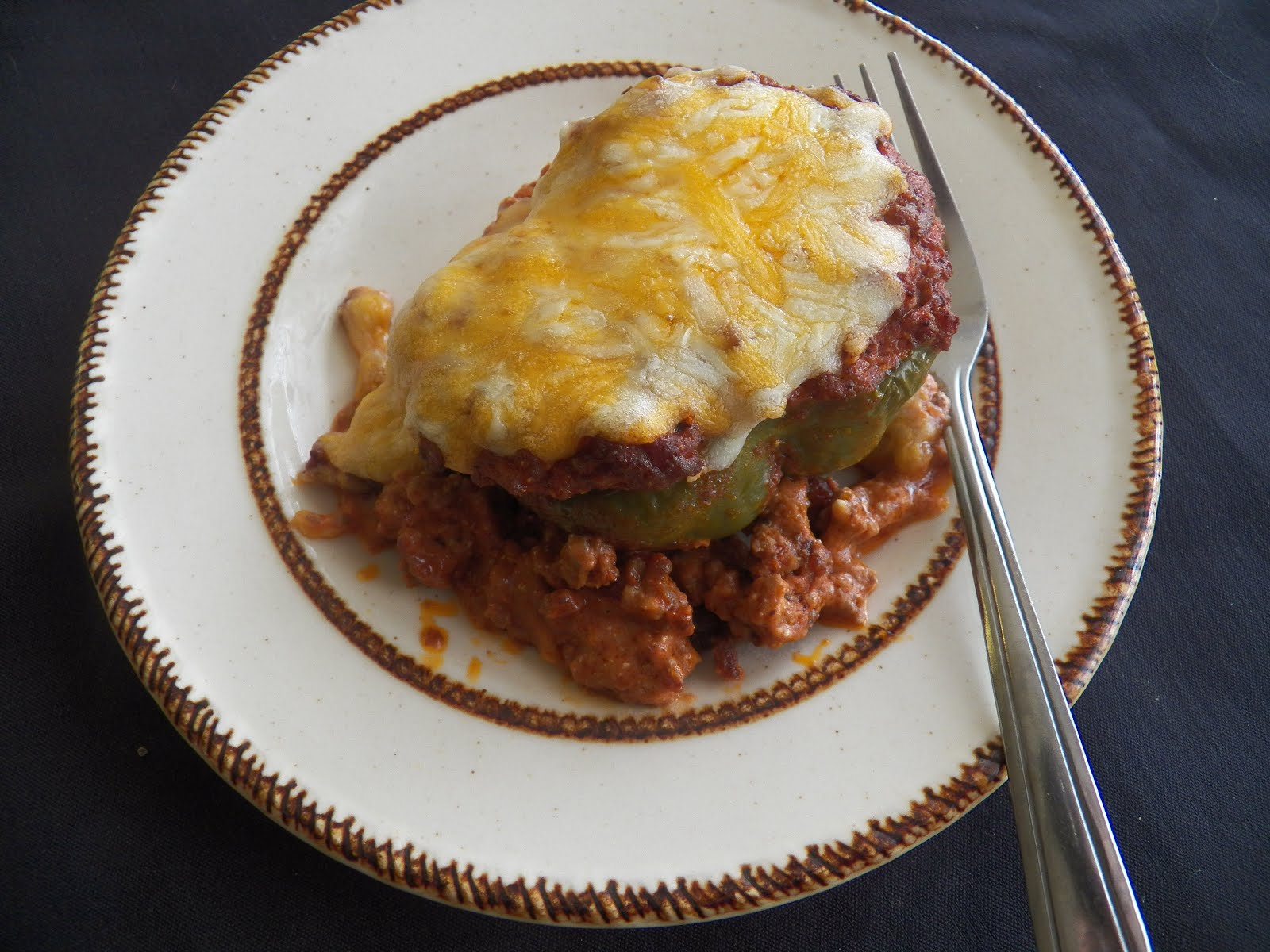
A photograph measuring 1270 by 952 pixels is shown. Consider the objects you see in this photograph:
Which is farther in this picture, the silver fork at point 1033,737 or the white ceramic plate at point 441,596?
the white ceramic plate at point 441,596

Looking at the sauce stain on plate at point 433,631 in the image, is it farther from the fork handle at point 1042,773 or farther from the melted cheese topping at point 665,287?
the fork handle at point 1042,773

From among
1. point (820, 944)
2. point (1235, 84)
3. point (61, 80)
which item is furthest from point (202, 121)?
point (1235, 84)

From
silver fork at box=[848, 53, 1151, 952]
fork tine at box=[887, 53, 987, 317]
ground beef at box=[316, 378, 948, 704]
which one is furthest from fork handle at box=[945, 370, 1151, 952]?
fork tine at box=[887, 53, 987, 317]

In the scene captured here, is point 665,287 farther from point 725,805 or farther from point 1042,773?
point 1042,773

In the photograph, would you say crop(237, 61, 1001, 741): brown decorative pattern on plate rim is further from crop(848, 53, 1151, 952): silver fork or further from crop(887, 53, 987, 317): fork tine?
crop(887, 53, 987, 317): fork tine

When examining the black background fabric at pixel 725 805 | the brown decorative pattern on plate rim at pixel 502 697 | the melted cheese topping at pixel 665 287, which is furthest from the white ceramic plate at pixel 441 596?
the melted cheese topping at pixel 665 287
